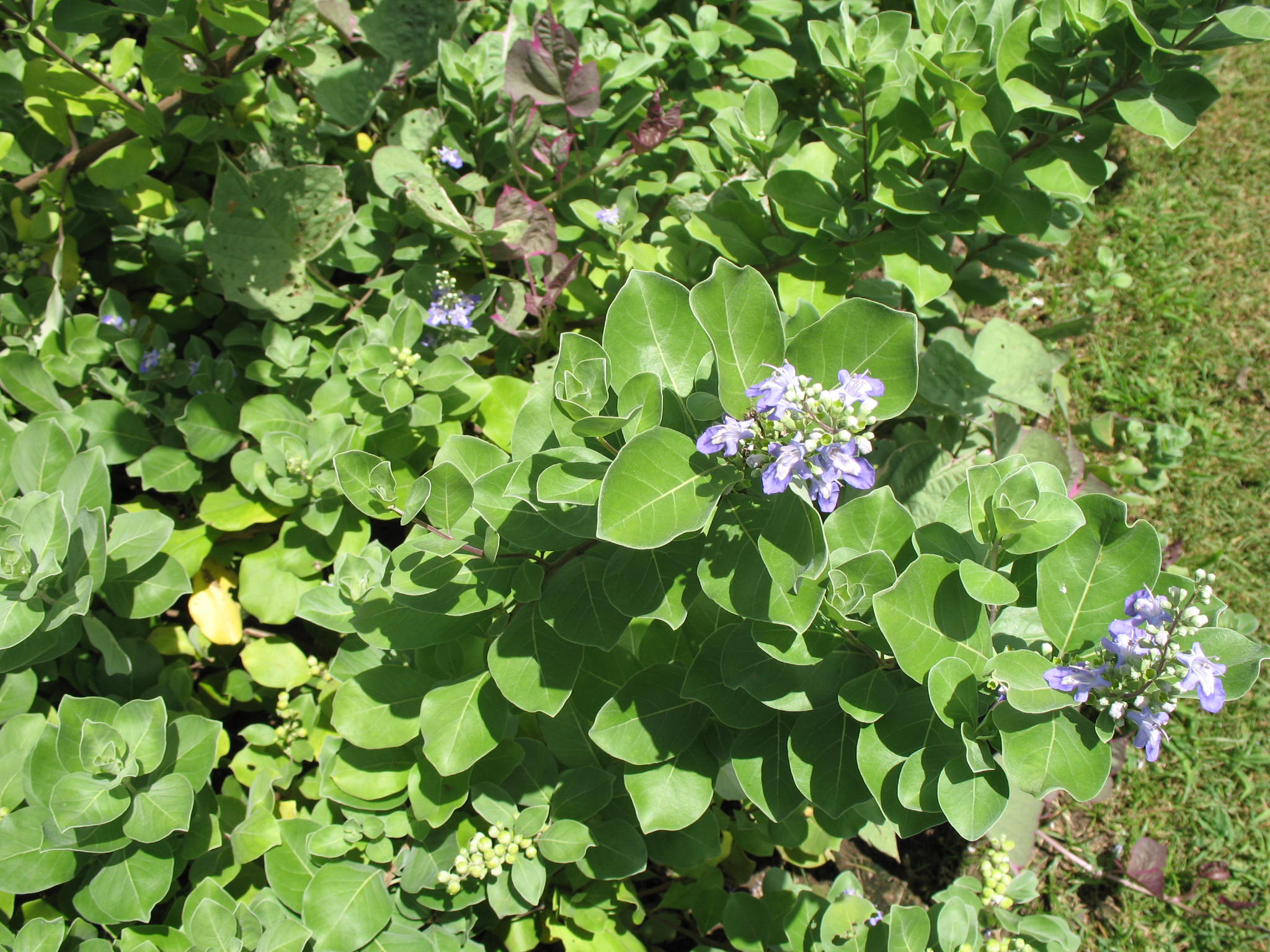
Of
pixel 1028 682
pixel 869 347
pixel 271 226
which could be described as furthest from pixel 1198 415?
pixel 271 226

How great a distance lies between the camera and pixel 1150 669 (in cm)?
140

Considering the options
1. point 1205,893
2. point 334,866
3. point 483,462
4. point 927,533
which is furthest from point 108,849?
point 1205,893

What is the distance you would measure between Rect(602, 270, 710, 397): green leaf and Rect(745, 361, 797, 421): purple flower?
9.6 inches

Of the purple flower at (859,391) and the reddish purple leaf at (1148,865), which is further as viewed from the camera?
the reddish purple leaf at (1148,865)

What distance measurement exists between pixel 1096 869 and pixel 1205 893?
0.47 m

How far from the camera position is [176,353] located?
10.6ft

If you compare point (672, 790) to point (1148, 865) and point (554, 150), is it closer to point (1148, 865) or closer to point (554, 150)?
point (554, 150)

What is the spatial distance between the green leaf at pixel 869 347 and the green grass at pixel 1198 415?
2750 mm

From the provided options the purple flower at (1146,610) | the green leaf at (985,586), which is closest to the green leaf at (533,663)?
the green leaf at (985,586)

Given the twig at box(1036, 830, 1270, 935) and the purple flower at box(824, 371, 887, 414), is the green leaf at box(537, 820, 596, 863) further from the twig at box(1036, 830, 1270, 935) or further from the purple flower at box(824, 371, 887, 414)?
the twig at box(1036, 830, 1270, 935)

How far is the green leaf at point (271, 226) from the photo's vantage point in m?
2.87

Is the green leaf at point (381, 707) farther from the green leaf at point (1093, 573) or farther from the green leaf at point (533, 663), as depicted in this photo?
the green leaf at point (1093, 573)

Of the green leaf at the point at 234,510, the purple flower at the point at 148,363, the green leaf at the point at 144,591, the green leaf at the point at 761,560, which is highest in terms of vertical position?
the green leaf at the point at 761,560

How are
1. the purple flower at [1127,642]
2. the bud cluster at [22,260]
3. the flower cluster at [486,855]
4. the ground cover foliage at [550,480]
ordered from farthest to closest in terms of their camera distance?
the bud cluster at [22,260], the flower cluster at [486,855], the ground cover foliage at [550,480], the purple flower at [1127,642]
